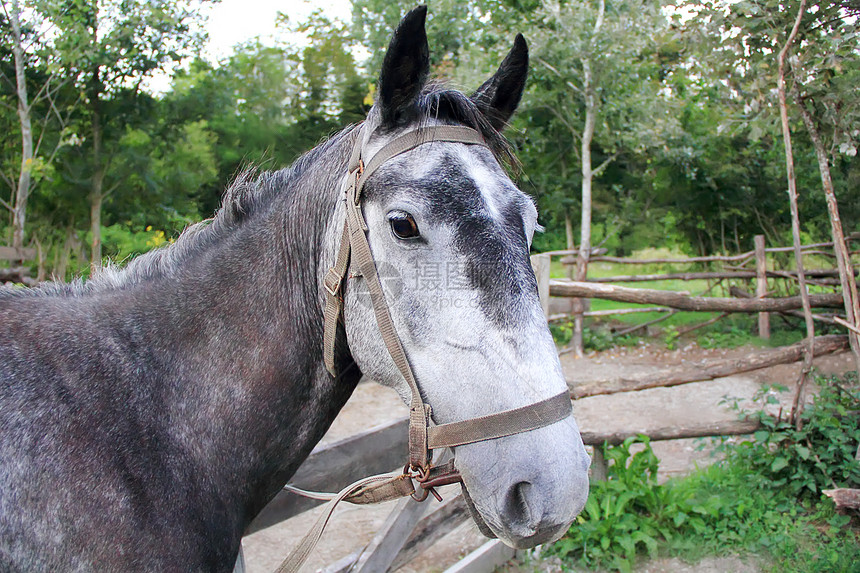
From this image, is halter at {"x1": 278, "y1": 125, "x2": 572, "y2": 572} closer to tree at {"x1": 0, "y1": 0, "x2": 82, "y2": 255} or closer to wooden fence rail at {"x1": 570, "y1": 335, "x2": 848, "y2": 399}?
wooden fence rail at {"x1": 570, "y1": 335, "x2": 848, "y2": 399}

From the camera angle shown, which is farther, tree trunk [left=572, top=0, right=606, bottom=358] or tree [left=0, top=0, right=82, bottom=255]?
tree trunk [left=572, top=0, right=606, bottom=358]

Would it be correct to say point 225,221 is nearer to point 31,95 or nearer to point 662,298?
point 662,298

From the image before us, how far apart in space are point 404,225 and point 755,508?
408 centimetres

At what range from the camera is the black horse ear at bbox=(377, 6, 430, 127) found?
1383 millimetres

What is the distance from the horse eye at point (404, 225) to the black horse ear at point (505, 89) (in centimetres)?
49

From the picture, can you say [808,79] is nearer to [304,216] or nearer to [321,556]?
[304,216]

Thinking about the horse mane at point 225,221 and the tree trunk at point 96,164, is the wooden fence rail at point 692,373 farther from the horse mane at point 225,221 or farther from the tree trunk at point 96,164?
the tree trunk at point 96,164

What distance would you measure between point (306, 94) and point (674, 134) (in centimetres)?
837

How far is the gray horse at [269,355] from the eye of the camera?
126 cm

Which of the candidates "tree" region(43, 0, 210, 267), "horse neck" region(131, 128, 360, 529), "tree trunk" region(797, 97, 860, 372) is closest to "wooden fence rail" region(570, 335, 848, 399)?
"tree trunk" region(797, 97, 860, 372)

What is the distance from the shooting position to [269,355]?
158 cm

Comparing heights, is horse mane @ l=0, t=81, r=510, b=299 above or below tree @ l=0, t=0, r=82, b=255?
below

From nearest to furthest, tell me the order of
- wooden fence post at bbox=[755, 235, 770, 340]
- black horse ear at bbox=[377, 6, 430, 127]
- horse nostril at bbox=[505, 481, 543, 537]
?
horse nostril at bbox=[505, 481, 543, 537] < black horse ear at bbox=[377, 6, 430, 127] < wooden fence post at bbox=[755, 235, 770, 340]

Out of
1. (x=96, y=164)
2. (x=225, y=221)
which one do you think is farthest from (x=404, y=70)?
(x=96, y=164)
